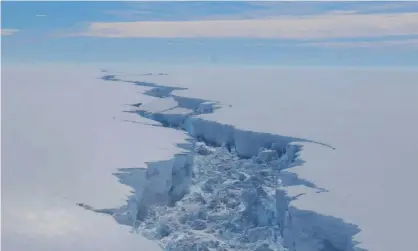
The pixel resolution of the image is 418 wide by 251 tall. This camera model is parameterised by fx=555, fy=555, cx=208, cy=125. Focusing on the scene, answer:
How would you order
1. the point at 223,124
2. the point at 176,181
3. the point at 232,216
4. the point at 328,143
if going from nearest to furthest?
1. the point at 232,216
2. the point at 176,181
3. the point at 328,143
4. the point at 223,124

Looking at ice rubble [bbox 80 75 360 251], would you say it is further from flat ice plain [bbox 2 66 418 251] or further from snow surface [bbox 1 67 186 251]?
snow surface [bbox 1 67 186 251]

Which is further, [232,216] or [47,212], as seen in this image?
[232,216]

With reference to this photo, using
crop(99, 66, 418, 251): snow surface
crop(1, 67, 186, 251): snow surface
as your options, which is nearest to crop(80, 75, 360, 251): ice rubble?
crop(99, 66, 418, 251): snow surface

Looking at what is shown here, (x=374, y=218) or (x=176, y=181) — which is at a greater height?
(x=374, y=218)

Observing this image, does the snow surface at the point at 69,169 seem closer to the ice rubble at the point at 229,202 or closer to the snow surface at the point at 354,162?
the ice rubble at the point at 229,202

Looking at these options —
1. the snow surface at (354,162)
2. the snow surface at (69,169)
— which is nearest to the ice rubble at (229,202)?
the snow surface at (354,162)

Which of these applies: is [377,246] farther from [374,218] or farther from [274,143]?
[274,143]

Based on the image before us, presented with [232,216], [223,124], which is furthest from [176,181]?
[223,124]

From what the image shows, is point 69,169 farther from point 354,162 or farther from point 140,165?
point 354,162
